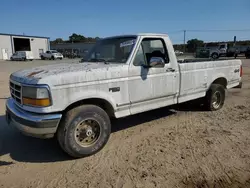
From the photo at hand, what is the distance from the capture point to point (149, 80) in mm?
4398

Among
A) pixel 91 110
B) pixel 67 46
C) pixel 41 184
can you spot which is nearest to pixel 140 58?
pixel 91 110

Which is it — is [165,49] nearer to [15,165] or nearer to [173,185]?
[173,185]

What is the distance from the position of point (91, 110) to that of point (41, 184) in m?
1.28

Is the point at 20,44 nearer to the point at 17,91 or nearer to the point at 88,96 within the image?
the point at 17,91

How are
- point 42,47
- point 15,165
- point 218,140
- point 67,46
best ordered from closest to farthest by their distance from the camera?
point 15,165 < point 218,140 < point 42,47 < point 67,46

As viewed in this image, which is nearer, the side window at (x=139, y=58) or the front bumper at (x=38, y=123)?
the front bumper at (x=38, y=123)

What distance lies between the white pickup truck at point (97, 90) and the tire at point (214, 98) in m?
0.79

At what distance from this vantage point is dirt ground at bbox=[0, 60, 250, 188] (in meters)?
3.10

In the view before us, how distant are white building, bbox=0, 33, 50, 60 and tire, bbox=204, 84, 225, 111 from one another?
5054cm

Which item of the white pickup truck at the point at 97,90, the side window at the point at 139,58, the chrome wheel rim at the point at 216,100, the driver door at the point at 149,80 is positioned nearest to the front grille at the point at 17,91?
the white pickup truck at the point at 97,90

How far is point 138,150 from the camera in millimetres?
3994

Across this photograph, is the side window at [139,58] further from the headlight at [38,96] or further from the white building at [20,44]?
the white building at [20,44]

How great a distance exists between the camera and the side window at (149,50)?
4.36 meters

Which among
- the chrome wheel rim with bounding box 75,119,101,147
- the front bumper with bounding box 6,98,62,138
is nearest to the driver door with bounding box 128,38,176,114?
the chrome wheel rim with bounding box 75,119,101,147
